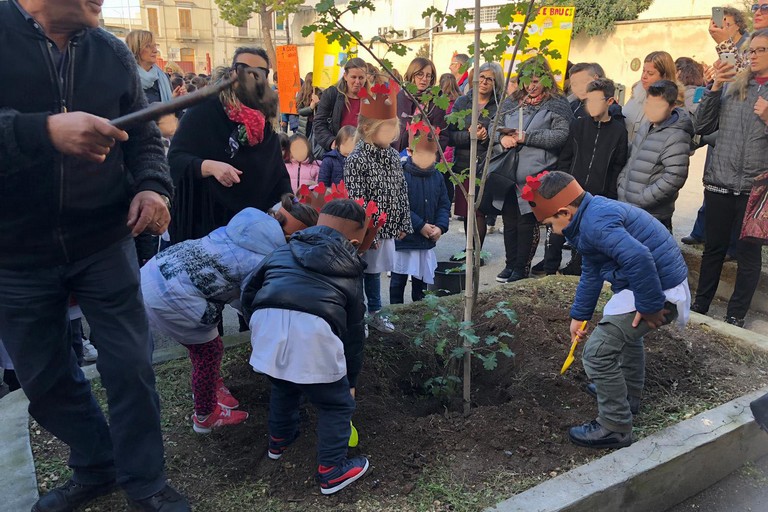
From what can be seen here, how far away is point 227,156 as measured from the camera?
3.62m

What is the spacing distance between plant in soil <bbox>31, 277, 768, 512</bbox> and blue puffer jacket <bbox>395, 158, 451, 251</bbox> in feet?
2.65

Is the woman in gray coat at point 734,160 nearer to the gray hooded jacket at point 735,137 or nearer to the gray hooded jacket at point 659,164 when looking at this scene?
the gray hooded jacket at point 735,137

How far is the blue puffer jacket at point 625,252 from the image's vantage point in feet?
9.31

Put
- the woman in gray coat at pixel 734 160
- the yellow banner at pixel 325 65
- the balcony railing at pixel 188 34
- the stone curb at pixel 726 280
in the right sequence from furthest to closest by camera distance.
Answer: the balcony railing at pixel 188 34
the yellow banner at pixel 325 65
the stone curb at pixel 726 280
the woman in gray coat at pixel 734 160

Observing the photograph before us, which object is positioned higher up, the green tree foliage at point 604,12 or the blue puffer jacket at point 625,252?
the green tree foliage at point 604,12

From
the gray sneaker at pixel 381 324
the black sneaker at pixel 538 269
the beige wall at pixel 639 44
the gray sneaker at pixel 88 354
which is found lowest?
the gray sneaker at pixel 88 354

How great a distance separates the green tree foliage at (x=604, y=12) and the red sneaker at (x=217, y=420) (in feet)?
69.6

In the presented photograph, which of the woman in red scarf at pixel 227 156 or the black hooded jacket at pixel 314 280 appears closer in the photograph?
the black hooded jacket at pixel 314 280

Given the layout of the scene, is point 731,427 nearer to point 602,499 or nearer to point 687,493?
point 687,493

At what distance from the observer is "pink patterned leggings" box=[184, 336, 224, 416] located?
3.03 meters

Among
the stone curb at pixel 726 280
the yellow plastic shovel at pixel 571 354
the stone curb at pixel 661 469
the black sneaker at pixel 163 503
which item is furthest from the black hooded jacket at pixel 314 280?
the stone curb at pixel 726 280

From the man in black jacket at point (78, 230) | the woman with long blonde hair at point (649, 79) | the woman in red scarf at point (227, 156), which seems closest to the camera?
the man in black jacket at point (78, 230)

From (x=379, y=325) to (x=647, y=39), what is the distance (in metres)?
20.1

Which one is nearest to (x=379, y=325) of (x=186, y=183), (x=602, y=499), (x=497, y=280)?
(x=186, y=183)
